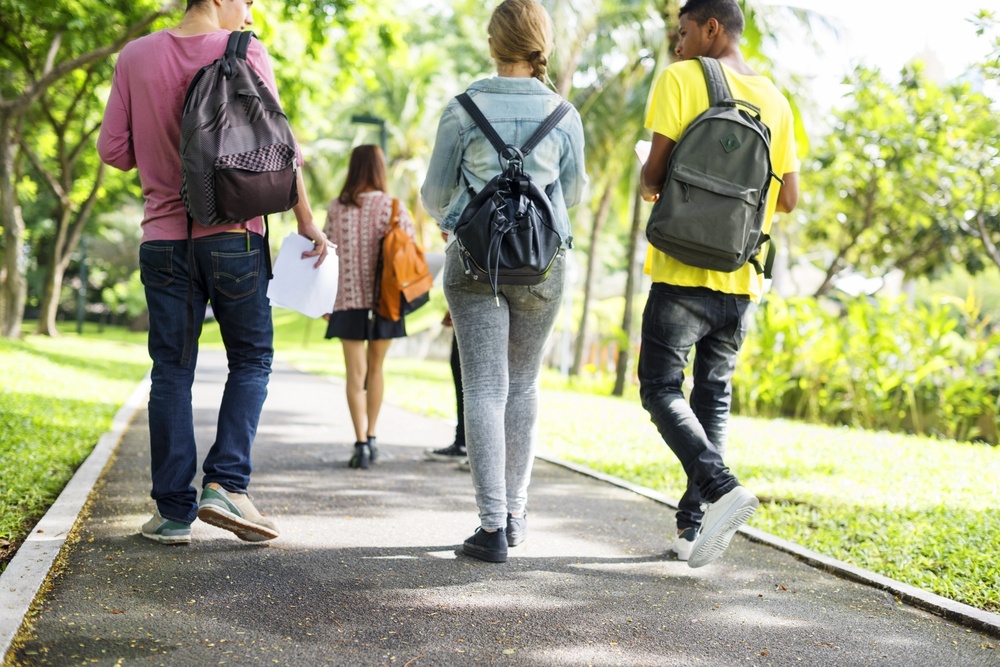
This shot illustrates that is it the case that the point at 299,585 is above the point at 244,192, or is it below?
below

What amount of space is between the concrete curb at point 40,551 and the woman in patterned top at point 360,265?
157 cm

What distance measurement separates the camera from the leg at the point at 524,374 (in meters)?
4.12

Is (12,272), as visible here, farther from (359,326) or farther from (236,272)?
(236,272)

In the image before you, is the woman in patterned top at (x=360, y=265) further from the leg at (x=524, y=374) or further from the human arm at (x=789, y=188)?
the human arm at (x=789, y=188)

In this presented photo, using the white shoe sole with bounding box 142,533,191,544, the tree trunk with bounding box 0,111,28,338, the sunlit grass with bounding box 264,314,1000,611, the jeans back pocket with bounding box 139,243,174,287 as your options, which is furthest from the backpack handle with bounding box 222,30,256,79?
the tree trunk with bounding box 0,111,28,338

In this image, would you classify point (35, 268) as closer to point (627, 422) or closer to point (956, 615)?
point (627, 422)

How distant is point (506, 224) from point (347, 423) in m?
5.63

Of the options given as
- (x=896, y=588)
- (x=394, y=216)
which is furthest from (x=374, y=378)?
(x=896, y=588)

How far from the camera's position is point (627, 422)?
34.7 ft

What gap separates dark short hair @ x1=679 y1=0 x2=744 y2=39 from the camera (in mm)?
4047

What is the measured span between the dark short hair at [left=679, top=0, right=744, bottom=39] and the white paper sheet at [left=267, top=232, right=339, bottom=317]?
1.81 metres

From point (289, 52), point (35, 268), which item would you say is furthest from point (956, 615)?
point (35, 268)

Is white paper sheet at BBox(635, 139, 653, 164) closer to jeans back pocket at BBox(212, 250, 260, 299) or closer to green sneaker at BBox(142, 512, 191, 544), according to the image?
jeans back pocket at BBox(212, 250, 260, 299)

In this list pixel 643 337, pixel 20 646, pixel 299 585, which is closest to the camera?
pixel 20 646
